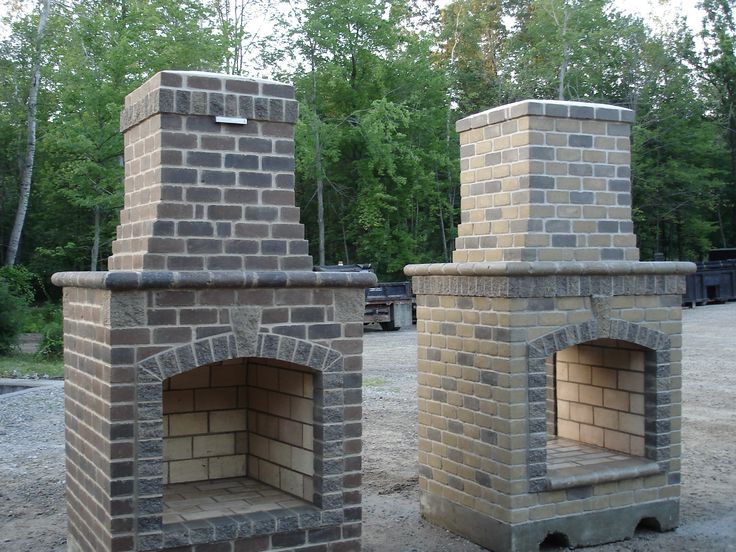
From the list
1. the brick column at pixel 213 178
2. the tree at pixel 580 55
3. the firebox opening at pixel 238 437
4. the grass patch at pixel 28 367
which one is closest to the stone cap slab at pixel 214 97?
the brick column at pixel 213 178

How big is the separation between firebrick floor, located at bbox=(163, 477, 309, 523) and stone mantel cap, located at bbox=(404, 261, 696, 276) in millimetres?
2027

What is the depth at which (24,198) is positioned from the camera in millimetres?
25281

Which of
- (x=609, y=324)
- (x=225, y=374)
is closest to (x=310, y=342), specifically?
(x=225, y=374)

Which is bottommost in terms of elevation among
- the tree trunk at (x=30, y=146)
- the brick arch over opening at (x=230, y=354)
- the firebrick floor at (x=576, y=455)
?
the firebrick floor at (x=576, y=455)

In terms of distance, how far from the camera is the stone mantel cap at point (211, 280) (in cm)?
450

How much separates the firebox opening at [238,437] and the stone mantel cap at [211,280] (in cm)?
60

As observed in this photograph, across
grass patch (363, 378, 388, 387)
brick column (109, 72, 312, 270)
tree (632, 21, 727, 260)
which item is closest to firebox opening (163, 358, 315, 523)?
brick column (109, 72, 312, 270)

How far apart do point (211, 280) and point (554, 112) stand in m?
2.87

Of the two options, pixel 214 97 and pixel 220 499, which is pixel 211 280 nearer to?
pixel 214 97

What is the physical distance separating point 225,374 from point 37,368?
1093 cm

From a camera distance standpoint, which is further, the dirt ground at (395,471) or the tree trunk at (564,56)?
the tree trunk at (564,56)

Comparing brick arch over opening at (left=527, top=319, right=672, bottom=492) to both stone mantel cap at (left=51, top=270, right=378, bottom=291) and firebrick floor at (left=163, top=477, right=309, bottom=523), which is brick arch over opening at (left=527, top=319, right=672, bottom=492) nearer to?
stone mantel cap at (left=51, top=270, right=378, bottom=291)

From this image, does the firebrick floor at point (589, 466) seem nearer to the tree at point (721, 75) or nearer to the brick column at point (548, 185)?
the brick column at point (548, 185)

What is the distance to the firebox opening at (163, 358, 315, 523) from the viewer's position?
5.29 m
